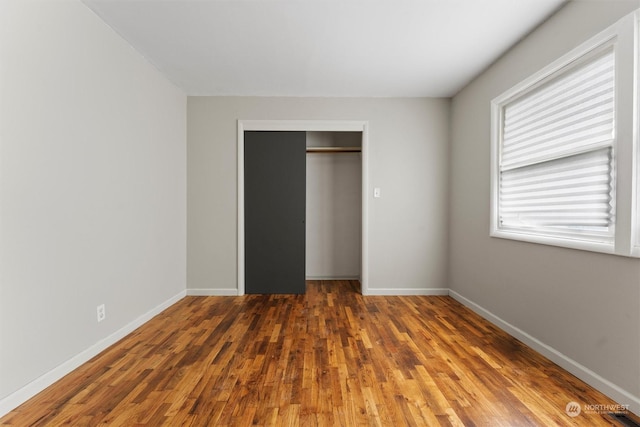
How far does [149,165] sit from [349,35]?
2272mm

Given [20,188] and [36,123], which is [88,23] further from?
[20,188]

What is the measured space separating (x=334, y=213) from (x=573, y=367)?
3.64 meters

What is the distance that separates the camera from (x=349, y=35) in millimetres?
2973

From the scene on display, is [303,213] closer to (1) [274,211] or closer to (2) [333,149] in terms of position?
(1) [274,211]

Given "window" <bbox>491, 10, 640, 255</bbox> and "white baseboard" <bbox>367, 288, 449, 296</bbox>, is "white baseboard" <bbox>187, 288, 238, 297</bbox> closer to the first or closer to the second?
"white baseboard" <bbox>367, 288, 449, 296</bbox>

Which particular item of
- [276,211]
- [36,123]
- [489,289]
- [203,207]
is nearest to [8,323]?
[36,123]

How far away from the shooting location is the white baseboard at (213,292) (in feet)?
14.9

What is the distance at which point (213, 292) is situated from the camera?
14.9 ft

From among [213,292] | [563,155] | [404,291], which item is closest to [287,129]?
[213,292]

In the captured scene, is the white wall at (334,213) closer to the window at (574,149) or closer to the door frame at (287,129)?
the door frame at (287,129)

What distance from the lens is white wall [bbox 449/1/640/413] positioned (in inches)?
79.4

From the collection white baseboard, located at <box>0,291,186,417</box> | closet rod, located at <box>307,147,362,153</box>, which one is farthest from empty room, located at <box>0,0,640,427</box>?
closet rod, located at <box>307,147,362,153</box>

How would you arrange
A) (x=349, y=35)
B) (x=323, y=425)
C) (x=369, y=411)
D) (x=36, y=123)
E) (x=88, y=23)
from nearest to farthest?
1. (x=323, y=425)
2. (x=369, y=411)
3. (x=36, y=123)
4. (x=88, y=23)
5. (x=349, y=35)

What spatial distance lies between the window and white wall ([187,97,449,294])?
122 centimetres
